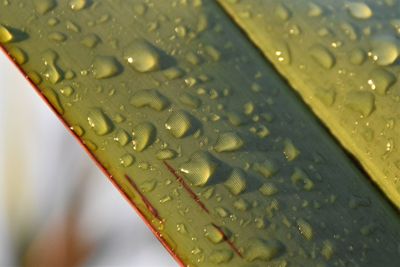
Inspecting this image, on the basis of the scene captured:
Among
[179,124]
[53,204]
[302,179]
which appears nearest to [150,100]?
[179,124]

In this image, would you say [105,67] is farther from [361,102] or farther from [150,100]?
[361,102]

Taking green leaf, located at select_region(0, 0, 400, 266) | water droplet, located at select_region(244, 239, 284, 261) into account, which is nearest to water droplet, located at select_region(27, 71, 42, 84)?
green leaf, located at select_region(0, 0, 400, 266)

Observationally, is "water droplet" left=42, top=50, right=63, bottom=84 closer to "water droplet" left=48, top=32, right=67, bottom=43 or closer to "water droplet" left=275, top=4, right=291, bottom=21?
"water droplet" left=48, top=32, right=67, bottom=43

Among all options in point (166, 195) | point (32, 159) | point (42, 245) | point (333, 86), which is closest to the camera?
point (166, 195)

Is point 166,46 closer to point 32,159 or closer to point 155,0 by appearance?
point 155,0

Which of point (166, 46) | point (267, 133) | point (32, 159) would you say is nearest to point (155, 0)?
point (166, 46)

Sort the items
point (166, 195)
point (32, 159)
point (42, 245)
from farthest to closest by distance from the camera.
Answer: point (32, 159) → point (42, 245) → point (166, 195)
